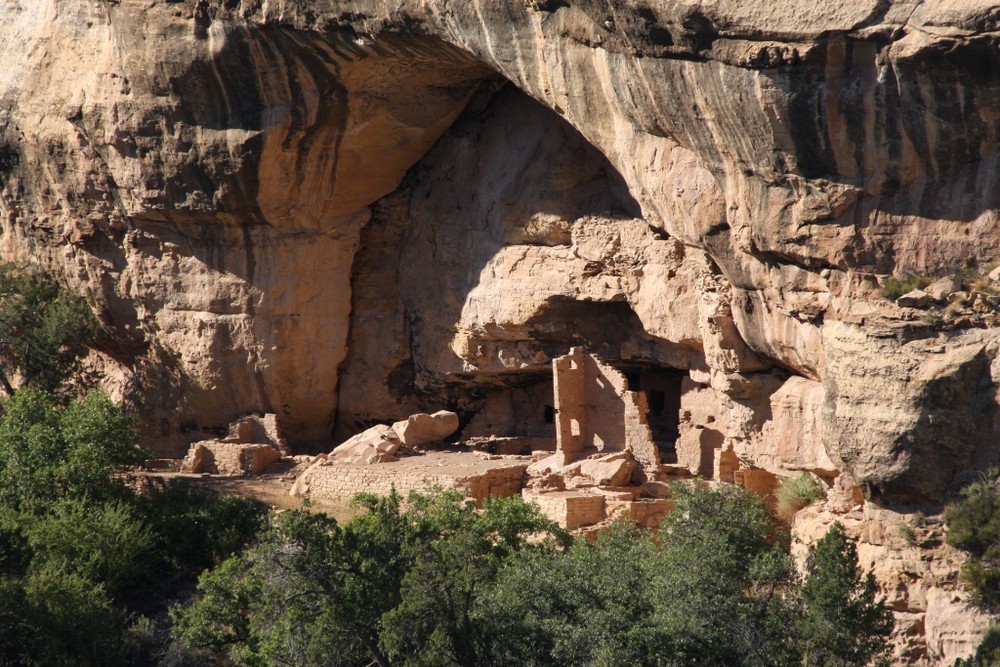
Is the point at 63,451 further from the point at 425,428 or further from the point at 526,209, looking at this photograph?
the point at 526,209

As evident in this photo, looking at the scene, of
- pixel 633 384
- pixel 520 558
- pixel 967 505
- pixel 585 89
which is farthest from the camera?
pixel 633 384

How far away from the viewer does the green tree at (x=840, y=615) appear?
18.4 m

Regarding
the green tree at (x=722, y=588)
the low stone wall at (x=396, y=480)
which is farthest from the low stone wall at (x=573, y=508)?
the green tree at (x=722, y=588)

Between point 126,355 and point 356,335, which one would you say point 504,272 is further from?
point 126,355

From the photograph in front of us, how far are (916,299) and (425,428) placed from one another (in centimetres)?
924

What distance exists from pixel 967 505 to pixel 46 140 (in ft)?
49.5

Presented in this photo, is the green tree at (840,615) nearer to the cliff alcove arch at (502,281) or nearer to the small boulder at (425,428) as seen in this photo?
the cliff alcove arch at (502,281)

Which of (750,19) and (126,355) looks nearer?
(750,19)

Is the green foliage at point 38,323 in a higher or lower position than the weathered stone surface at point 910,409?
higher

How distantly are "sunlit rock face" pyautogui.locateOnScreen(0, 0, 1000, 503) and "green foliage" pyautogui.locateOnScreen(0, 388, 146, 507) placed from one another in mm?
2953

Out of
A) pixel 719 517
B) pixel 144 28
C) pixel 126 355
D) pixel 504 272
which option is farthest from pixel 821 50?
pixel 126 355

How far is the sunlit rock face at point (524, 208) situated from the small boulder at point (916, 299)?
194 mm

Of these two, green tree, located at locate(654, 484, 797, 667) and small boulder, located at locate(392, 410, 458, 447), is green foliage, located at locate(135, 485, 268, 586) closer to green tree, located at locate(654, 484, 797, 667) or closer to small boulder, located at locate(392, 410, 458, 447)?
small boulder, located at locate(392, 410, 458, 447)

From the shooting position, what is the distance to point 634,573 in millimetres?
19375
